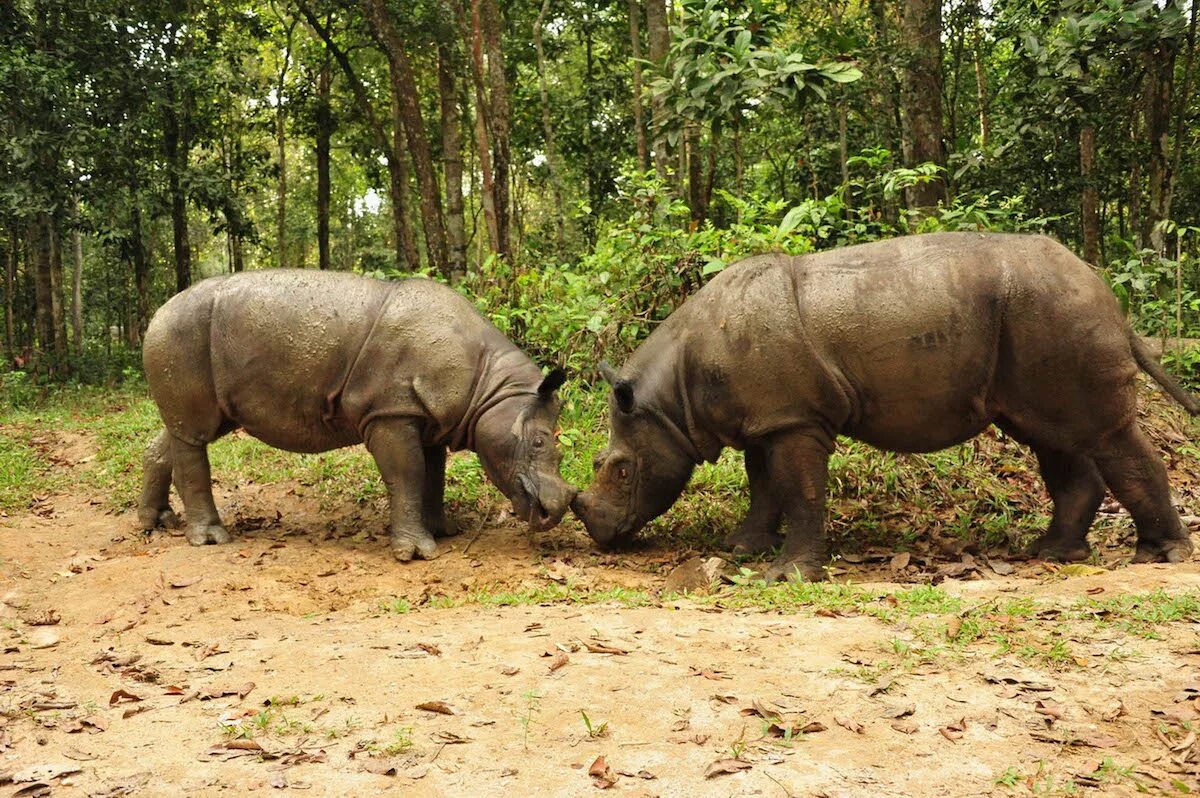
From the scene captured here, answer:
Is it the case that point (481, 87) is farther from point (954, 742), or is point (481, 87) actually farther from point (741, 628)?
point (954, 742)

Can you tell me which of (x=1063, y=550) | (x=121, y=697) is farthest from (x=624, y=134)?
(x=121, y=697)

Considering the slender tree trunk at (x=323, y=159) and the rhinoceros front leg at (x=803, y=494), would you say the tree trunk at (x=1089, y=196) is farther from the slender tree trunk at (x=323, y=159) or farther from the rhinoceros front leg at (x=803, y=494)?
the slender tree trunk at (x=323, y=159)

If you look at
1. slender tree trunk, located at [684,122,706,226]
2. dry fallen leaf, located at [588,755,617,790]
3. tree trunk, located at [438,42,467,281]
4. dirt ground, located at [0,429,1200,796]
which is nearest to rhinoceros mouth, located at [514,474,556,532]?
dirt ground, located at [0,429,1200,796]

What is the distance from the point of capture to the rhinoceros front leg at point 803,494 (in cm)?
664

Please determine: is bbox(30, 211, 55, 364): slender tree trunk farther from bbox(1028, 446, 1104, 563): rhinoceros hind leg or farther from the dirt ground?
bbox(1028, 446, 1104, 563): rhinoceros hind leg

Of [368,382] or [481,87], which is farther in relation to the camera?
[481,87]

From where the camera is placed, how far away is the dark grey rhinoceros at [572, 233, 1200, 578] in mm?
6242

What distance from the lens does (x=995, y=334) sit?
6.33 m

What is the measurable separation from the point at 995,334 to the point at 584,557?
10.7ft

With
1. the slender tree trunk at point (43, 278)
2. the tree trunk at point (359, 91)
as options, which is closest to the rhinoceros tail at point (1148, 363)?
the tree trunk at point (359, 91)

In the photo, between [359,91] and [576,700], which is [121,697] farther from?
[359,91]

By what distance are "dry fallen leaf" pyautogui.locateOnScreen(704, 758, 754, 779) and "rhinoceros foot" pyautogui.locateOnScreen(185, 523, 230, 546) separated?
18.1 feet

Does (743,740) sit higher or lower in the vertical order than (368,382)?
lower

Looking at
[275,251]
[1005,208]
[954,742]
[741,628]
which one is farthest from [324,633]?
[275,251]
